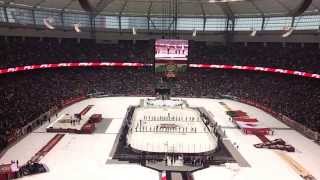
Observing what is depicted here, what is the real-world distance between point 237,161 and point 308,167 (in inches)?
222

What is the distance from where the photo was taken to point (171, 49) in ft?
162

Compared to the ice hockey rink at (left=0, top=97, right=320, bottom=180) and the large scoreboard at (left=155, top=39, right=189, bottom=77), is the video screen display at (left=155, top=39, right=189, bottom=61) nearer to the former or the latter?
the large scoreboard at (left=155, top=39, right=189, bottom=77)

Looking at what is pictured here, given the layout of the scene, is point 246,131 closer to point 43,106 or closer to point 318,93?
point 318,93

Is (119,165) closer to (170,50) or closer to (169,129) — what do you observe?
(169,129)

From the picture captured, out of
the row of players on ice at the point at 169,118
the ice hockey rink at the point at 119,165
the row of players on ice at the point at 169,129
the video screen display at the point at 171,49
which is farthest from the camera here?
the video screen display at the point at 171,49

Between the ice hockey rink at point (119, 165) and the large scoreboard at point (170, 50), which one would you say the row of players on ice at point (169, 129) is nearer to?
the ice hockey rink at point (119, 165)

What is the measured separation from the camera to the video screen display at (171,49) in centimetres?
4853

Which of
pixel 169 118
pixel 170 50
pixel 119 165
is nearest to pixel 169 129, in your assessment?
pixel 169 118

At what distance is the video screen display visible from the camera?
4853cm

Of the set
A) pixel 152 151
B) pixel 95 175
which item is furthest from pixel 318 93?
pixel 95 175

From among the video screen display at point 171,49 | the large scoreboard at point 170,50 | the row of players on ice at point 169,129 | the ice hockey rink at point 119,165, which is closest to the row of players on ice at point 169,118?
the row of players on ice at point 169,129

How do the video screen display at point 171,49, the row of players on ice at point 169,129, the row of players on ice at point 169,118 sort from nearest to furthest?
1. the row of players on ice at point 169,129
2. the row of players on ice at point 169,118
3. the video screen display at point 171,49

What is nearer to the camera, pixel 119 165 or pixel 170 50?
pixel 119 165

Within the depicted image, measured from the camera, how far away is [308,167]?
27141 mm
